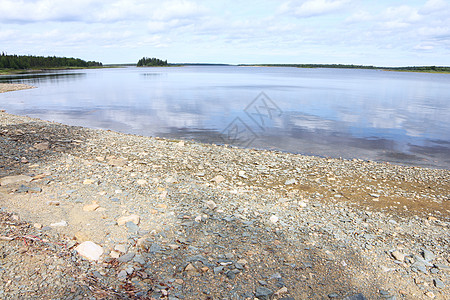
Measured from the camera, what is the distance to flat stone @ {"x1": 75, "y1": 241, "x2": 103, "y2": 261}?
7145 millimetres

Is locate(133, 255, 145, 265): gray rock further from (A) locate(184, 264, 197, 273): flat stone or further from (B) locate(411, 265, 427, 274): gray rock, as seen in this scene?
(B) locate(411, 265, 427, 274): gray rock

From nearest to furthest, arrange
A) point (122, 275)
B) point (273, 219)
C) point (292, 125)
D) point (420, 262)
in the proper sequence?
point (122, 275), point (420, 262), point (273, 219), point (292, 125)

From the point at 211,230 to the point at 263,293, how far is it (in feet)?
9.18

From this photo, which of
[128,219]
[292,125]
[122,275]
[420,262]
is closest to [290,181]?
[420,262]

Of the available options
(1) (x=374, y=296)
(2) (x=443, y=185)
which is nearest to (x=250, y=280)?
(1) (x=374, y=296)

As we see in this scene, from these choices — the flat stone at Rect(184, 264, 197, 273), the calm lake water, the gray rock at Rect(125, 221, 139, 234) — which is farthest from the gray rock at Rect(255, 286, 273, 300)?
the calm lake water

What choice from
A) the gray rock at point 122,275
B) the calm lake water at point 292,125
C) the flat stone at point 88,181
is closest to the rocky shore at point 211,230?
the gray rock at point 122,275

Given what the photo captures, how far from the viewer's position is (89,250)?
287 inches

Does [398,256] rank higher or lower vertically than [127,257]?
lower

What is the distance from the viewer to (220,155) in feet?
57.3

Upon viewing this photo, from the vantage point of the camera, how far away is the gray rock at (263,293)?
6520 millimetres

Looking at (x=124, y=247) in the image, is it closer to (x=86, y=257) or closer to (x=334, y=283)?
(x=86, y=257)

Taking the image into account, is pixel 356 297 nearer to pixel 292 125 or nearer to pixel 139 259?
pixel 139 259

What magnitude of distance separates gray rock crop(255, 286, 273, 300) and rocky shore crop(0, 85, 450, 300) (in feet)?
0.07
